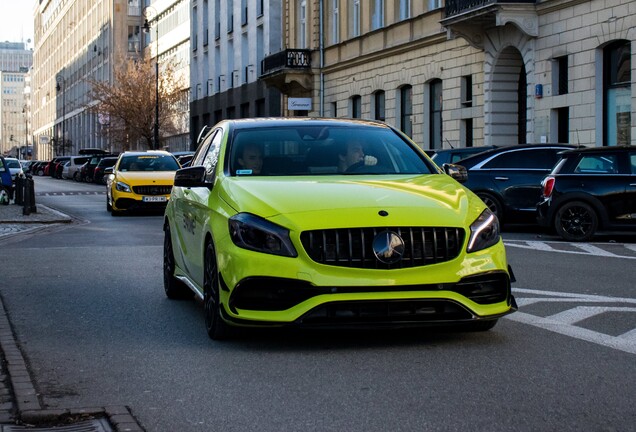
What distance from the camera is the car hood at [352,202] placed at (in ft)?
24.9

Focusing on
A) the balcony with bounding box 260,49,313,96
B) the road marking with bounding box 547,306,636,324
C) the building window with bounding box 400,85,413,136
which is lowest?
the road marking with bounding box 547,306,636,324

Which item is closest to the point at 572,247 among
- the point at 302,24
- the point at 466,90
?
the point at 466,90

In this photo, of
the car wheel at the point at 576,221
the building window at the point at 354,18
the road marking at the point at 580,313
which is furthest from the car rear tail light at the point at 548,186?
the building window at the point at 354,18

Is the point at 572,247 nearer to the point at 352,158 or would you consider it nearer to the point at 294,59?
the point at 352,158

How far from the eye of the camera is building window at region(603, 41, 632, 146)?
28469 millimetres

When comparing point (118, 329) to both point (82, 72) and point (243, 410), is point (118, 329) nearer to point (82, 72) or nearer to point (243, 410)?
point (243, 410)

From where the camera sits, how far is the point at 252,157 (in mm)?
8969

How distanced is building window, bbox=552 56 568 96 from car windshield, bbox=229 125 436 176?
A: 23.0 m

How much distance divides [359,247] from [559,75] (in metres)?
25.2

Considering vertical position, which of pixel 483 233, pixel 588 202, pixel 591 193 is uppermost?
pixel 483 233

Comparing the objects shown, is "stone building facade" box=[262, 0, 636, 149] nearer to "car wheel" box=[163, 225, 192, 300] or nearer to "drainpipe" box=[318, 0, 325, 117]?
"drainpipe" box=[318, 0, 325, 117]

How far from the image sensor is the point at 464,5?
110ft

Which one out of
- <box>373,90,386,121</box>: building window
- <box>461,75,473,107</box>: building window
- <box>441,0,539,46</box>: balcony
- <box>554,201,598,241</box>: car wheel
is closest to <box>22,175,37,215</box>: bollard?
<box>441,0,539,46</box>: balcony

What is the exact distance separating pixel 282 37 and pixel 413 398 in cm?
5085
